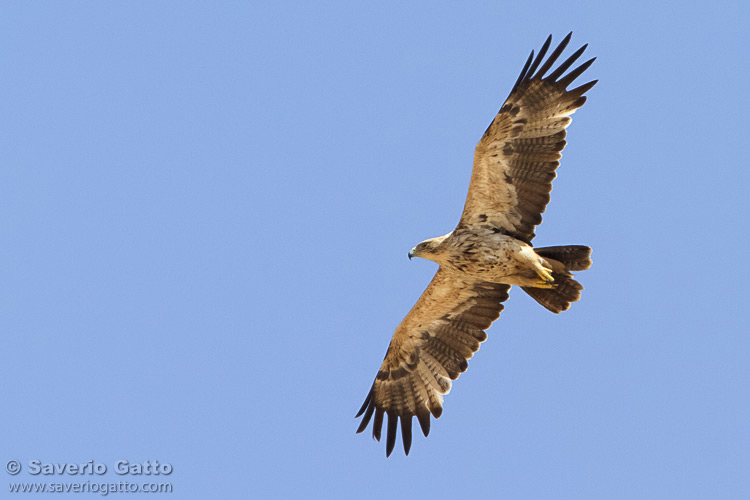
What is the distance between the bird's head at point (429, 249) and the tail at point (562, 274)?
1.28 meters

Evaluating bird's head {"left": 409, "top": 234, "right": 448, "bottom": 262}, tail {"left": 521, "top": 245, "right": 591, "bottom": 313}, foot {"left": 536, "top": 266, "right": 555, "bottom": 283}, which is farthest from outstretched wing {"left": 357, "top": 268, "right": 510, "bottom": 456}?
foot {"left": 536, "top": 266, "right": 555, "bottom": 283}

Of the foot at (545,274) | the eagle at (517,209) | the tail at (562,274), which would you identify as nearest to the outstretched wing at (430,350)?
Result: the eagle at (517,209)

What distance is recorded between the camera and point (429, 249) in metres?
12.9

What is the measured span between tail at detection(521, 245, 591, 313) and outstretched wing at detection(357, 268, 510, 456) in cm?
108

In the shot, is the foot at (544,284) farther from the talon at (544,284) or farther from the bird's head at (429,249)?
the bird's head at (429,249)

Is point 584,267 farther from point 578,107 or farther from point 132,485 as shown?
point 132,485

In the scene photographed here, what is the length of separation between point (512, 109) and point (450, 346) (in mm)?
3704

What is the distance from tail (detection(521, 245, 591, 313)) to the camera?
1252 centimetres

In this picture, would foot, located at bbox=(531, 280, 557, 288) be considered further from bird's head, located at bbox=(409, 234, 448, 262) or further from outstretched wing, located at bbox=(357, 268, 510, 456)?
bird's head, located at bbox=(409, 234, 448, 262)

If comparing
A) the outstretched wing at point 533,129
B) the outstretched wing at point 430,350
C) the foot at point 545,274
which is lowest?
the outstretched wing at point 430,350

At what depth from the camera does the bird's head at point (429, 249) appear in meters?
12.9

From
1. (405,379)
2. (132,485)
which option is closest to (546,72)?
(405,379)

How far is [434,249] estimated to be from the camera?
42.2 ft

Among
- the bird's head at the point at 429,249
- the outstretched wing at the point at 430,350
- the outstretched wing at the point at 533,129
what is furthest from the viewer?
the outstretched wing at the point at 430,350
